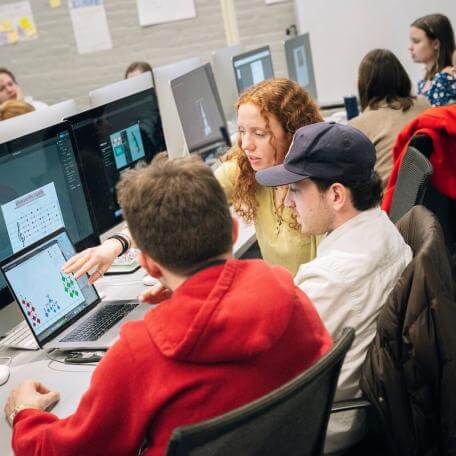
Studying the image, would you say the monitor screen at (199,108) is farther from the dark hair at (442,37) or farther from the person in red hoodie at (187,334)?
the person in red hoodie at (187,334)

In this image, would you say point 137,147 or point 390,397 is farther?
point 137,147

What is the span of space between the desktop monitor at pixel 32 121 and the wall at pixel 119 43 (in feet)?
10.00

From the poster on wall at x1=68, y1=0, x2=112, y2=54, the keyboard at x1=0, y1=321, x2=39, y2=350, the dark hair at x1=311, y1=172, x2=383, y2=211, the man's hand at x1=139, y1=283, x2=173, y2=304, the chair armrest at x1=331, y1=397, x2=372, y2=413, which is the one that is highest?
the poster on wall at x1=68, y1=0, x2=112, y2=54

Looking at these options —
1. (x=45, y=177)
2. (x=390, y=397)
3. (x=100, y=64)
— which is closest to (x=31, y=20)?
(x=100, y=64)

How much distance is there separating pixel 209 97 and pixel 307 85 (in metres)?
1.52

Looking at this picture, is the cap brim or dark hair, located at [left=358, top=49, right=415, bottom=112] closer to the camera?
the cap brim

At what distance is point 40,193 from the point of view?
1.99m

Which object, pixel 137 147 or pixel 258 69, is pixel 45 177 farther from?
pixel 258 69

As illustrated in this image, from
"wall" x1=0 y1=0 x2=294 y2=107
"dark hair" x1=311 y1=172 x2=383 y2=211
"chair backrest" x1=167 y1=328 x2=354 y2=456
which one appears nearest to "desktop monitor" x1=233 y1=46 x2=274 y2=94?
"wall" x1=0 y1=0 x2=294 y2=107

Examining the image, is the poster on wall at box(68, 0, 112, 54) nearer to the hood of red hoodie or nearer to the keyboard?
the keyboard

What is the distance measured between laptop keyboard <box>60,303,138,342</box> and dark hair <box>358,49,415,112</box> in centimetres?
184

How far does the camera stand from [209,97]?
3.36 m

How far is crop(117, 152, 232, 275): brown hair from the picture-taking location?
1.05 meters

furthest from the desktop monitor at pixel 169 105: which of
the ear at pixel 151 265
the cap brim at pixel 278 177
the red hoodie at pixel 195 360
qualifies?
the red hoodie at pixel 195 360
